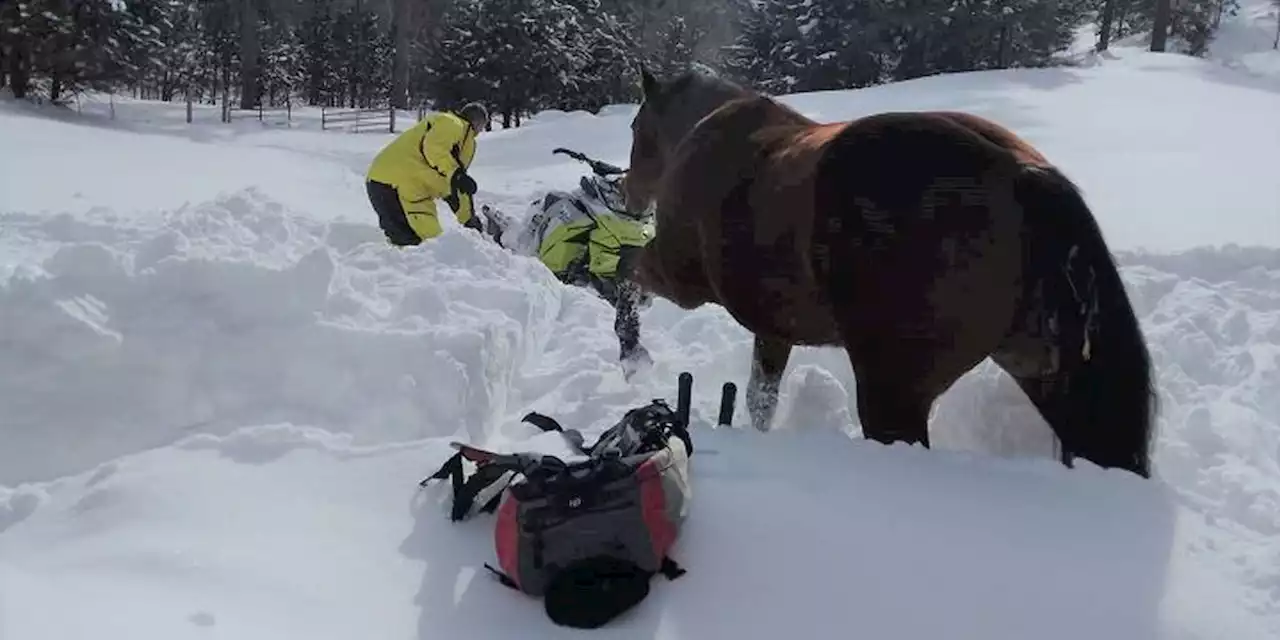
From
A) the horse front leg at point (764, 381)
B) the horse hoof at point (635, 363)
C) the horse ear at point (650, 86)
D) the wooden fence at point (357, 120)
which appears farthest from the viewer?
the wooden fence at point (357, 120)

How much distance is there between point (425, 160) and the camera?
22.9 ft

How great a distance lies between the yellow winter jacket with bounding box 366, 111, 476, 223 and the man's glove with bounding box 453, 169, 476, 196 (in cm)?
3

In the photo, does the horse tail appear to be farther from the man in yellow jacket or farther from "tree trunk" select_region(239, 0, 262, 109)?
"tree trunk" select_region(239, 0, 262, 109)

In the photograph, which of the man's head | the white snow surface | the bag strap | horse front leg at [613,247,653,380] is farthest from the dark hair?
the bag strap

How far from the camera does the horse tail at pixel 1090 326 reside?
270cm

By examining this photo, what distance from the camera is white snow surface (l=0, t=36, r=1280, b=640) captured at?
2.26 metres

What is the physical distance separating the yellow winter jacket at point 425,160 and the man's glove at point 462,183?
0.11 ft

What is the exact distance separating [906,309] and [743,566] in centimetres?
91

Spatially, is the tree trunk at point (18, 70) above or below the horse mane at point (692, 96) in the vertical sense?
above

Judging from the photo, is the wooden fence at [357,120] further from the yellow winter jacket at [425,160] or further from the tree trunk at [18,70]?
the yellow winter jacket at [425,160]

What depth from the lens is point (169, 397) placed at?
347cm

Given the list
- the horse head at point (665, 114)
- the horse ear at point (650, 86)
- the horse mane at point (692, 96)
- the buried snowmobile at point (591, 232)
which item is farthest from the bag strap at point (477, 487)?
the buried snowmobile at point (591, 232)

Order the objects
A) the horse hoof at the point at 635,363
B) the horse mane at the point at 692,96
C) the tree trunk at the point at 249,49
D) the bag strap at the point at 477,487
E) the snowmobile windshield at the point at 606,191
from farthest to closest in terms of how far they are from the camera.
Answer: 1. the tree trunk at the point at 249,49
2. the snowmobile windshield at the point at 606,191
3. the horse mane at the point at 692,96
4. the horse hoof at the point at 635,363
5. the bag strap at the point at 477,487

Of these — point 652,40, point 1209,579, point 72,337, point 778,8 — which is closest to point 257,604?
point 72,337
